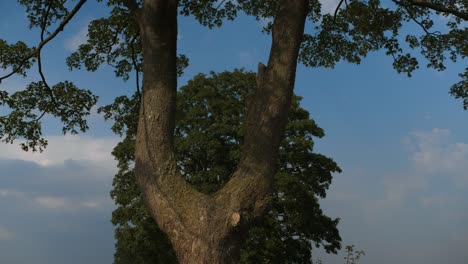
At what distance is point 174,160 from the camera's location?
794 cm

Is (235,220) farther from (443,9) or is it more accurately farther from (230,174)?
(230,174)

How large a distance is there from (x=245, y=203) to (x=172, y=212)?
113cm

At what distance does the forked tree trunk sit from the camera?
7.20 m

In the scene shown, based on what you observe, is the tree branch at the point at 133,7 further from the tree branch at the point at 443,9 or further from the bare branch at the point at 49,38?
the tree branch at the point at 443,9

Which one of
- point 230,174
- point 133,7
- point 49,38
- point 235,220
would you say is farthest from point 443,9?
point 230,174

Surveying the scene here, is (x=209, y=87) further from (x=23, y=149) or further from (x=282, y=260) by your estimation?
(x=23, y=149)

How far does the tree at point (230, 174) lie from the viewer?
23.3 meters

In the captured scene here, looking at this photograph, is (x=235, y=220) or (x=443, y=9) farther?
(x=443, y=9)

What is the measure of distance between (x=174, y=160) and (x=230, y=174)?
16.6 metres

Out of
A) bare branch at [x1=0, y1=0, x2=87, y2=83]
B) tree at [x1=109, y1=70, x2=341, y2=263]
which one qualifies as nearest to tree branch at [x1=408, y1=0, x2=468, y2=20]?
bare branch at [x1=0, y1=0, x2=87, y2=83]

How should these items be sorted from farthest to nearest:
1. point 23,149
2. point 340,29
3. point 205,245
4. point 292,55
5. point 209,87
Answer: point 209,87 < point 340,29 < point 23,149 < point 292,55 < point 205,245

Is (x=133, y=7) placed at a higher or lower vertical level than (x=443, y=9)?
lower

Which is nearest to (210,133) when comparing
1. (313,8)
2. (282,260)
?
(282,260)

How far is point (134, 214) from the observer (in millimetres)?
24109
